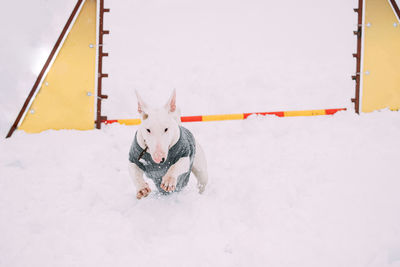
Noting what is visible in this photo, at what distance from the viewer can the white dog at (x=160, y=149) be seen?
2.08 metres

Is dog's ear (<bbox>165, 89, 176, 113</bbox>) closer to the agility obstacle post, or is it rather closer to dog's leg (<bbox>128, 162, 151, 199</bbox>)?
dog's leg (<bbox>128, 162, 151, 199</bbox>)

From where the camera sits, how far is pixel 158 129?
2082 mm

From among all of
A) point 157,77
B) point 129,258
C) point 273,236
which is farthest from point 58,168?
point 157,77

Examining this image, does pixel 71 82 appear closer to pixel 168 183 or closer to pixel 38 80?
pixel 38 80

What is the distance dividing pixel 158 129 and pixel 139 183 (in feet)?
1.63

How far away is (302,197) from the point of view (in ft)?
8.82

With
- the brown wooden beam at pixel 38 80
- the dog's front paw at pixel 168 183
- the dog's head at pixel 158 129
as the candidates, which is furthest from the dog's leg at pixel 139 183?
the brown wooden beam at pixel 38 80

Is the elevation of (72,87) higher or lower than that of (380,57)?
lower

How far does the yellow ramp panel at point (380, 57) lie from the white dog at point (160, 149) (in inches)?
128

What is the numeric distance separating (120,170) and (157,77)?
3.26m

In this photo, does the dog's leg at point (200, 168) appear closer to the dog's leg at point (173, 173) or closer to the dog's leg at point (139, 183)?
the dog's leg at point (173, 173)

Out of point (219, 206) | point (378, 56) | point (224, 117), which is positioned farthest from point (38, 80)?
point (378, 56)

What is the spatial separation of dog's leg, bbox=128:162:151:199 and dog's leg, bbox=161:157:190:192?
5.5 inches

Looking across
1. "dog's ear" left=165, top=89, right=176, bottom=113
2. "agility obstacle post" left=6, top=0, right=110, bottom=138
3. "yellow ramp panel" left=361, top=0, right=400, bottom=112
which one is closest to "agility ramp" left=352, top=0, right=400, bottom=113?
"yellow ramp panel" left=361, top=0, right=400, bottom=112
